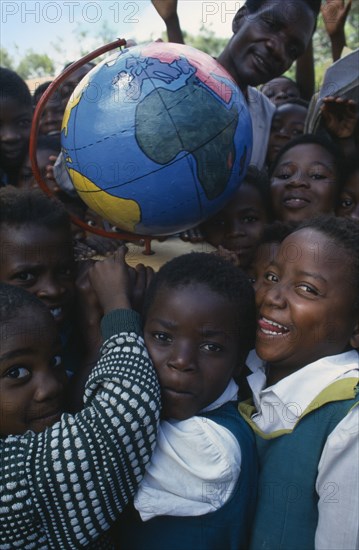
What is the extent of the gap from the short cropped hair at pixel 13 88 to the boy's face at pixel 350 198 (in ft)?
6.87

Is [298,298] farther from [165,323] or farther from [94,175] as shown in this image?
[94,175]

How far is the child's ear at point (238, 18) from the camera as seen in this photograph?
287 cm

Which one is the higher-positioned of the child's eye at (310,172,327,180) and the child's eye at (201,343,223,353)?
the child's eye at (310,172,327,180)

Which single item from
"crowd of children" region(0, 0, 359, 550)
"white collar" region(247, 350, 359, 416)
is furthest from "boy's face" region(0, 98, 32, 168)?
"white collar" region(247, 350, 359, 416)

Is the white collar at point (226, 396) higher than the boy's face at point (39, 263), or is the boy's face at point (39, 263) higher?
the boy's face at point (39, 263)

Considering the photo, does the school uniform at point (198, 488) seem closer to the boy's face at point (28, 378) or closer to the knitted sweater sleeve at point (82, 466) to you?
the knitted sweater sleeve at point (82, 466)

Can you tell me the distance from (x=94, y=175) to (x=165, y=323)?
0.59 meters

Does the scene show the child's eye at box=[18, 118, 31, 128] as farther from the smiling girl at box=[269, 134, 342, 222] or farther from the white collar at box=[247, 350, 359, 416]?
the white collar at box=[247, 350, 359, 416]

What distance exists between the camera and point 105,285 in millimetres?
1749

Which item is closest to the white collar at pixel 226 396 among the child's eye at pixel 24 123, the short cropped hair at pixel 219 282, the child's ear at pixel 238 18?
the short cropped hair at pixel 219 282

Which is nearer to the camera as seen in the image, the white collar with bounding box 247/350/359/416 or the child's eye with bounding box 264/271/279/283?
the white collar with bounding box 247/350/359/416

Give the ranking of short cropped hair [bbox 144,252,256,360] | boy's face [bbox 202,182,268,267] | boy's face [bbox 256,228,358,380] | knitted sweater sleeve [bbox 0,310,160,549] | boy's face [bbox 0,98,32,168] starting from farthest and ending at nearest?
1. boy's face [bbox 0,98,32,168]
2. boy's face [bbox 202,182,268,267]
3. short cropped hair [bbox 144,252,256,360]
4. boy's face [bbox 256,228,358,380]
5. knitted sweater sleeve [bbox 0,310,160,549]

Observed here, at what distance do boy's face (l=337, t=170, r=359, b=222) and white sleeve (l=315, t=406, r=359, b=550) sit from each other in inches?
54.2

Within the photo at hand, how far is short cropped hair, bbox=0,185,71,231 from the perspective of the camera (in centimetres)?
189
